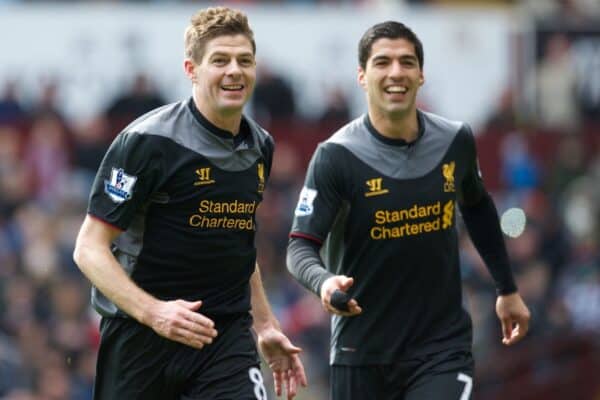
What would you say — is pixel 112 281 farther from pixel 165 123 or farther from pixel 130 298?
pixel 165 123

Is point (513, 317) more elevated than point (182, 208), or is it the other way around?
point (182, 208)

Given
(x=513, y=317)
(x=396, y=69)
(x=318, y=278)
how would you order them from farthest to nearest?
(x=513, y=317) < (x=396, y=69) < (x=318, y=278)

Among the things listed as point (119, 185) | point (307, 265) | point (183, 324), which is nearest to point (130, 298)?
point (183, 324)

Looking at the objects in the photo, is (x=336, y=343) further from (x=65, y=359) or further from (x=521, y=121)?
Result: (x=521, y=121)

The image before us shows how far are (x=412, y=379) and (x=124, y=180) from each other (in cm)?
193

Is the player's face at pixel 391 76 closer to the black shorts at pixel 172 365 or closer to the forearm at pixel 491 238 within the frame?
the forearm at pixel 491 238

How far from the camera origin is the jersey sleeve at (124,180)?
8.05m

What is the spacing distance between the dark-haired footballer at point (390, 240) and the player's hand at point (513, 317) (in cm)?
38

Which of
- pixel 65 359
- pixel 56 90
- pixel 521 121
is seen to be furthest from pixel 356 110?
pixel 65 359

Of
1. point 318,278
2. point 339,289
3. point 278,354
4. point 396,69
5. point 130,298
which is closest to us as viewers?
point 130,298

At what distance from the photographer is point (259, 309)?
28.4 feet

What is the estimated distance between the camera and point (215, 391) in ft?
26.8

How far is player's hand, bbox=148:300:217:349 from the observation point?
299 inches

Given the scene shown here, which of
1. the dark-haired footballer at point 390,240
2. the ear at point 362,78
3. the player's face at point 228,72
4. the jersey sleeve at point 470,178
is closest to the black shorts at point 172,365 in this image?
the dark-haired footballer at point 390,240
